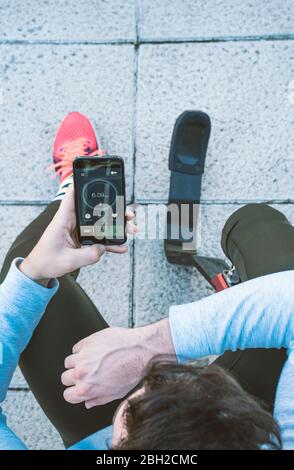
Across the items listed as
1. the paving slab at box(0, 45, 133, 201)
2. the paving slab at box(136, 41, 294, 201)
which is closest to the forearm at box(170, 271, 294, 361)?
the paving slab at box(136, 41, 294, 201)

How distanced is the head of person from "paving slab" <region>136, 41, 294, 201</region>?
984mm

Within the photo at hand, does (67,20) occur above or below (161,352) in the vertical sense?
above

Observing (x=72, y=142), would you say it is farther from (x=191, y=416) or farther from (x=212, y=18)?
(x=191, y=416)

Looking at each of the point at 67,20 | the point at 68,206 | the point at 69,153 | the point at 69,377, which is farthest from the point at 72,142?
the point at 69,377

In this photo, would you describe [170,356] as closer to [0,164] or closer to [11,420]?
[11,420]

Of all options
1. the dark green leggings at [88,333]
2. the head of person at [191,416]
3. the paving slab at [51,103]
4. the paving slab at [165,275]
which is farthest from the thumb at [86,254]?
the paving slab at [51,103]

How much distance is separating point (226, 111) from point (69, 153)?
58 centimetres

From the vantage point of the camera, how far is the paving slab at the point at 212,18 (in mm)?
1696

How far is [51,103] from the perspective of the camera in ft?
5.61

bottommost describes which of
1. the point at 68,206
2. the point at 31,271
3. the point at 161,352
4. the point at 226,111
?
the point at 161,352

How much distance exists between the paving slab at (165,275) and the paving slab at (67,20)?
69 centimetres

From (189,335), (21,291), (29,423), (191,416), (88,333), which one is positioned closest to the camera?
(191,416)

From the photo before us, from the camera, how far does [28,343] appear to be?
3.70 ft

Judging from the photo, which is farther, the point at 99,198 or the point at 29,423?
the point at 29,423
